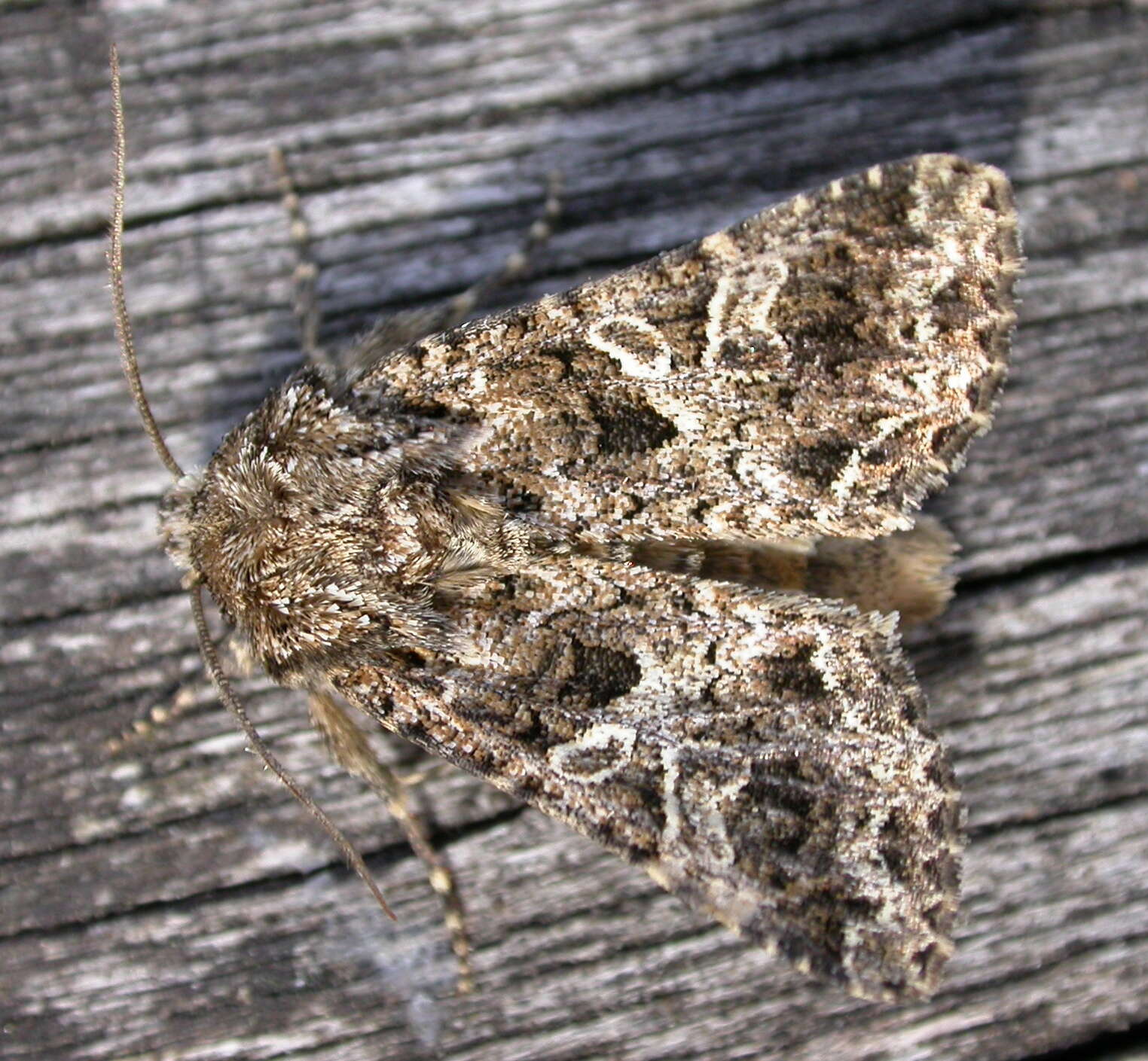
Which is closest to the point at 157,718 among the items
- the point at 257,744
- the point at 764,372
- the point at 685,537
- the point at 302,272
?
the point at 257,744

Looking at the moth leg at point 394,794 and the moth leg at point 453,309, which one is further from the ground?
the moth leg at point 453,309

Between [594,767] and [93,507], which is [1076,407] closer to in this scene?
[594,767]

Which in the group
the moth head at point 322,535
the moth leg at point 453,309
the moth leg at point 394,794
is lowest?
the moth leg at point 394,794

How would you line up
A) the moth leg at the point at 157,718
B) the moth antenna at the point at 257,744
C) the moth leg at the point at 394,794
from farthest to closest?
the moth leg at the point at 157,718
the moth leg at the point at 394,794
the moth antenna at the point at 257,744

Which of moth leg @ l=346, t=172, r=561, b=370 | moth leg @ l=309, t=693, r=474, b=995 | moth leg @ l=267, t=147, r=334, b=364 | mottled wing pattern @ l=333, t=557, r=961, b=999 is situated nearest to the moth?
mottled wing pattern @ l=333, t=557, r=961, b=999

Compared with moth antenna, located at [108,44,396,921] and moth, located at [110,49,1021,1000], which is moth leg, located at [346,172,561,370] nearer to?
moth, located at [110,49,1021,1000]

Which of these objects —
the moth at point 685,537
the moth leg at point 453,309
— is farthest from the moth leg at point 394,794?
the moth leg at point 453,309

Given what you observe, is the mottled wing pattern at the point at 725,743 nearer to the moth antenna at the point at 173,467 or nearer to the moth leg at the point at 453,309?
the moth antenna at the point at 173,467

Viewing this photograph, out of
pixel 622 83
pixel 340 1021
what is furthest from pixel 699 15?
pixel 340 1021
